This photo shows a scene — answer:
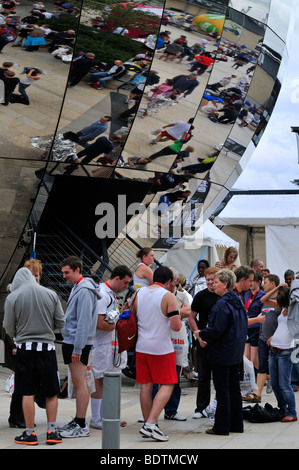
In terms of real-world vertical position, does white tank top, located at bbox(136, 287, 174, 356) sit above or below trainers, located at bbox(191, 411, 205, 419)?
above

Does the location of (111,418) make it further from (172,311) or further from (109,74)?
(109,74)

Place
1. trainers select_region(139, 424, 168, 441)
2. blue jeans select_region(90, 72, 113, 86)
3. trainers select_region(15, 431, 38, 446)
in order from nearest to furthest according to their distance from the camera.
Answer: trainers select_region(15, 431, 38, 446) < trainers select_region(139, 424, 168, 441) < blue jeans select_region(90, 72, 113, 86)

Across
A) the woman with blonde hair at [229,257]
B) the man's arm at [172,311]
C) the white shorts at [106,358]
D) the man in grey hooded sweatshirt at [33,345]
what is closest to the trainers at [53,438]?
the man in grey hooded sweatshirt at [33,345]

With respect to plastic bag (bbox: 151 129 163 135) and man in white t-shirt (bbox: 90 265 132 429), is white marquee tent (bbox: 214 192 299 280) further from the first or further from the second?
man in white t-shirt (bbox: 90 265 132 429)

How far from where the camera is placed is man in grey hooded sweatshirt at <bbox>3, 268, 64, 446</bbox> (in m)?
6.68

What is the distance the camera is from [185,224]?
1344 centimetres

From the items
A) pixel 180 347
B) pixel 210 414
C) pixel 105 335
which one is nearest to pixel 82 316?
pixel 105 335

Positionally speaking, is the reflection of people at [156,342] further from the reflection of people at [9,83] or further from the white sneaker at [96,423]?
the reflection of people at [9,83]

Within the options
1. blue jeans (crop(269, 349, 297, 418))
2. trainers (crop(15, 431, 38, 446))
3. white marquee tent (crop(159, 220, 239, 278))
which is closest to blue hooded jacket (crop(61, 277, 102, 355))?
trainers (crop(15, 431, 38, 446))

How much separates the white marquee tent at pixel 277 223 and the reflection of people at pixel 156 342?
1120cm

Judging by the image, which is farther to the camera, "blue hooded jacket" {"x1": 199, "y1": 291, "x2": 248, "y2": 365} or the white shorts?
the white shorts

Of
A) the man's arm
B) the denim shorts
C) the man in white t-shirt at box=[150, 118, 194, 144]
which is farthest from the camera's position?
the man in white t-shirt at box=[150, 118, 194, 144]

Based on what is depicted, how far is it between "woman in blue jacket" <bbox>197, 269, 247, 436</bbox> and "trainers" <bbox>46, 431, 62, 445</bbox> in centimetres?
153

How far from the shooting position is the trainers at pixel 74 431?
22.7 ft
